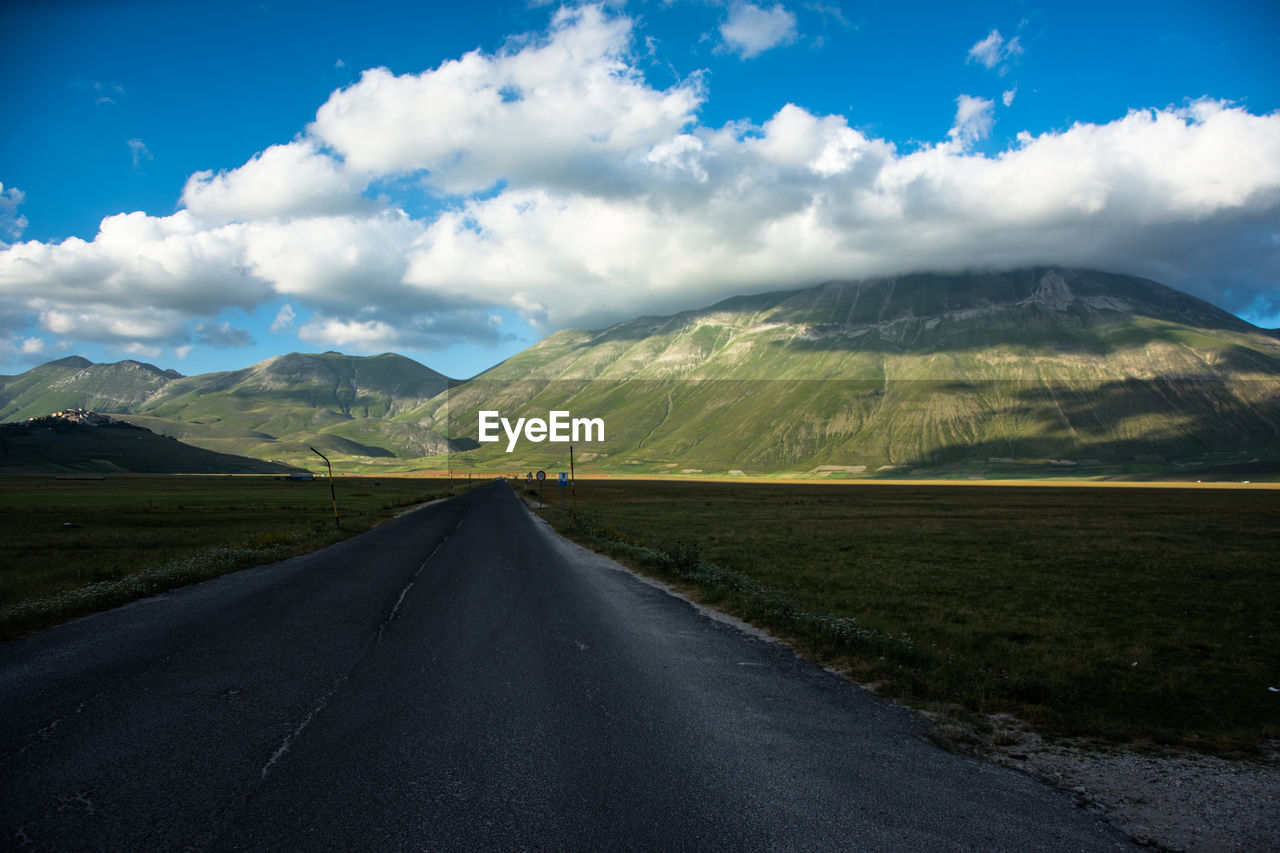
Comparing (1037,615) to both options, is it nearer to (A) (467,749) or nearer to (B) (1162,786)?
(B) (1162,786)

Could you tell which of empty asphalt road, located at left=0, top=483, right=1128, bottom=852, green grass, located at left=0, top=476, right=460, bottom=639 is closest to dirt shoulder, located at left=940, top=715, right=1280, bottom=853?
empty asphalt road, located at left=0, top=483, right=1128, bottom=852

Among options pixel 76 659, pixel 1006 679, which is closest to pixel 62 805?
pixel 76 659

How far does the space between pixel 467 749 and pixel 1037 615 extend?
17417 millimetres

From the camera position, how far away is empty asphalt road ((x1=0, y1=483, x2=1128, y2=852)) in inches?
220

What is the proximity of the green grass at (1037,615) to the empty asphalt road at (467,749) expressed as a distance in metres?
2.27

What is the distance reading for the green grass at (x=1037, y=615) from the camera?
10244 mm

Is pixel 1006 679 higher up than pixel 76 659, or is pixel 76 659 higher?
pixel 76 659

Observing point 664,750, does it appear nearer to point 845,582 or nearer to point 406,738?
point 406,738

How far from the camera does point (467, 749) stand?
285 inches

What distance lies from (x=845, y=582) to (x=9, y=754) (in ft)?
72.1

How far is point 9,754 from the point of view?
6.92 metres

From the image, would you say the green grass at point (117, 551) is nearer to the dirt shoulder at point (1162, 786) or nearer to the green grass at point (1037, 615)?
the green grass at point (1037, 615)

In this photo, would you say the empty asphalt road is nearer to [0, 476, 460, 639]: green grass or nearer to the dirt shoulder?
the dirt shoulder

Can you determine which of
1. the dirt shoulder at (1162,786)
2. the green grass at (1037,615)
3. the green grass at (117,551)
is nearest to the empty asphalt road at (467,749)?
the dirt shoulder at (1162,786)
